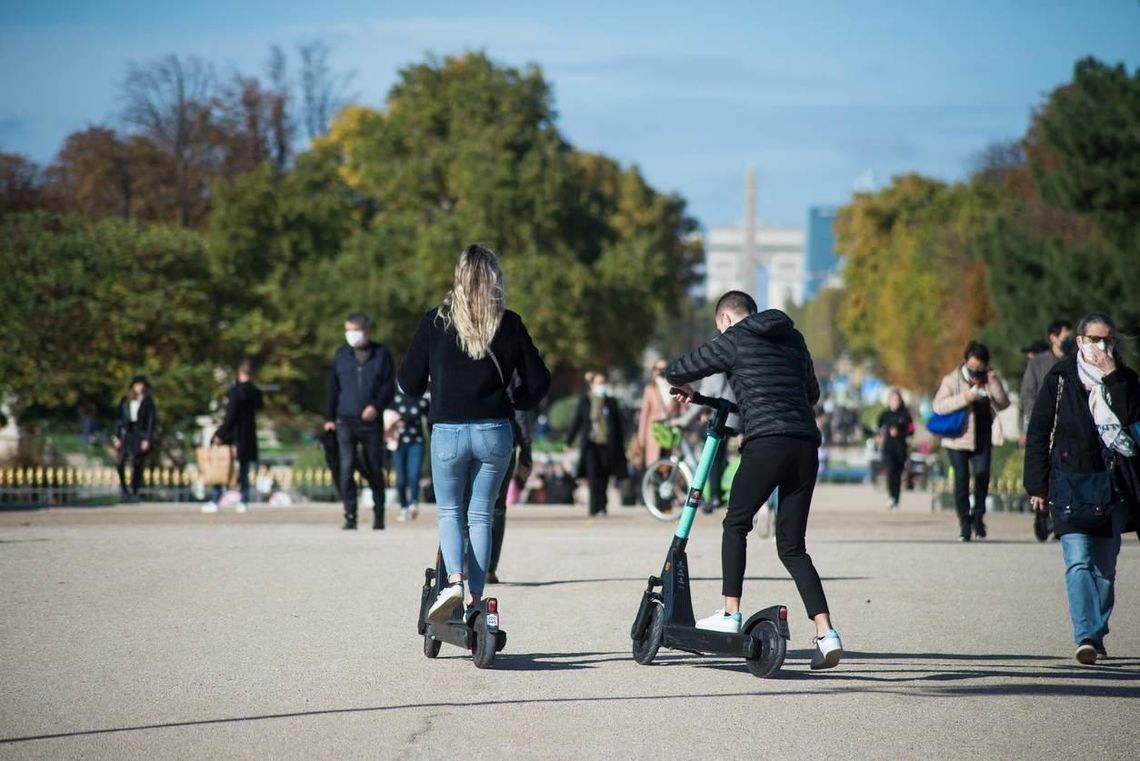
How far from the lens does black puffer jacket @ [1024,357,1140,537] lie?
31.3ft

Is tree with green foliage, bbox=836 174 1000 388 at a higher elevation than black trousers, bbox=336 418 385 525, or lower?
higher

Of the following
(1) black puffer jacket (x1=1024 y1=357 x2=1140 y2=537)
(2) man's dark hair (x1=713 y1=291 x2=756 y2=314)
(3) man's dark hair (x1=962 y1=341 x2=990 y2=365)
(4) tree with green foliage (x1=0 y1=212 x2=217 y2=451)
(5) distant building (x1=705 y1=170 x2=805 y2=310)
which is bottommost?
(1) black puffer jacket (x1=1024 y1=357 x2=1140 y2=537)

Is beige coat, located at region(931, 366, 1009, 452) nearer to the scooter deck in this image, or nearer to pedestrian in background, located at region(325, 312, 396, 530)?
pedestrian in background, located at region(325, 312, 396, 530)

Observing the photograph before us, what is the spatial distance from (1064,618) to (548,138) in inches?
1848

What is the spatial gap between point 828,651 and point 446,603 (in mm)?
1755

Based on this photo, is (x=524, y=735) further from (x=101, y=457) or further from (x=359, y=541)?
(x=101, y=457)

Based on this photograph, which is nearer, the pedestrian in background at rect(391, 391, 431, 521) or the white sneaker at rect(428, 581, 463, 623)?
the white sneaker at rect(428, 581, 463, 623)

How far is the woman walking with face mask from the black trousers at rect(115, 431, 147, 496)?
1830 cm

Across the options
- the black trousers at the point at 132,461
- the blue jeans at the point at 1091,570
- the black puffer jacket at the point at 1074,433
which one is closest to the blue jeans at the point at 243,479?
the black trousers at the point at 132,461

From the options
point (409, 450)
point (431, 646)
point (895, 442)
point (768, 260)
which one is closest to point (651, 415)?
point (409, 450)

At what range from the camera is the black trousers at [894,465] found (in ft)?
88.5

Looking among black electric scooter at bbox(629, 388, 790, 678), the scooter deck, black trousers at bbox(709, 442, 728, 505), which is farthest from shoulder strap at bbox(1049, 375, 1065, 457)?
black trousers at bbox(709, 442, 728, 505)

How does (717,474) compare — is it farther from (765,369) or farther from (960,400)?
(765,369)

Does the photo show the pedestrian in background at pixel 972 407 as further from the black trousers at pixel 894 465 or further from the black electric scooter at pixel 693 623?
the black trousers at pixel 894 465
